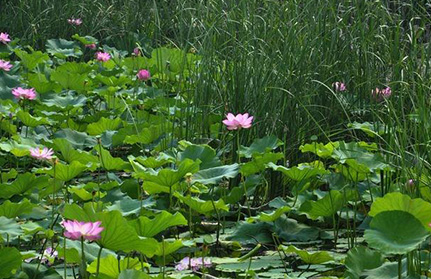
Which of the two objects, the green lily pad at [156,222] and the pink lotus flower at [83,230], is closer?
the pink lotus flower at [83,230]

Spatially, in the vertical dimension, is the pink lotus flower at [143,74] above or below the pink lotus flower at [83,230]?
above

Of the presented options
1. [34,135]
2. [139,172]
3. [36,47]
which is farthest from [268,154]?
[36,47]

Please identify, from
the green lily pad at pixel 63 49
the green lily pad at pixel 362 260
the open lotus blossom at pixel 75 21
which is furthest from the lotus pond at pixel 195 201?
the open lotus blossom at pixel 75 21

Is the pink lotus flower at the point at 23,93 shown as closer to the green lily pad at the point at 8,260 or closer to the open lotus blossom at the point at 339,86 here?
the open lotus blossom at the point at 339,86

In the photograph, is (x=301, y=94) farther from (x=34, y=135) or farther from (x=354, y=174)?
(x=34, y=135)

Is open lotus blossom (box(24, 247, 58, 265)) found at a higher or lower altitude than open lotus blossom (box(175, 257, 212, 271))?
higher

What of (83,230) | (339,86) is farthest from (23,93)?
(83,230)

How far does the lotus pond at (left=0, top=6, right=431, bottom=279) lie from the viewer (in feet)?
6.48

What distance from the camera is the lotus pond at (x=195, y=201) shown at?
197 cm

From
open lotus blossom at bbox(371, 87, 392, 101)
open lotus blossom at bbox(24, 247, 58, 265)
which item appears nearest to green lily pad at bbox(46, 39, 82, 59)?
open lotus blossom at bbox(371, 87, 392, 101)

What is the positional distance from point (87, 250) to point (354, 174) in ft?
3.54

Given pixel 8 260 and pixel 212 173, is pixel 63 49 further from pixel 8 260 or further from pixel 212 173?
pixel 8 260

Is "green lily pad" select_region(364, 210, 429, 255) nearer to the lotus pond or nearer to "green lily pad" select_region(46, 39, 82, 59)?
the lotus pond

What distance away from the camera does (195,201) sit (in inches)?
98.8
